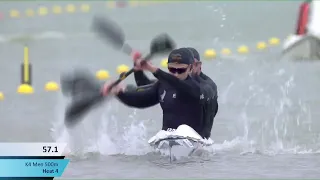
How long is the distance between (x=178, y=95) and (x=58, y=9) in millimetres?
28881

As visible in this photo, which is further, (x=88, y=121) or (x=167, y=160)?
(x=88, y=121)

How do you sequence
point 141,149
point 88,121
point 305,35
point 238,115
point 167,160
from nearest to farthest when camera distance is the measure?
point 167,160
point 141,149
point 88,121
point 238,115
point 305,35

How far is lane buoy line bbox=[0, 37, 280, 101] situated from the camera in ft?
56.5

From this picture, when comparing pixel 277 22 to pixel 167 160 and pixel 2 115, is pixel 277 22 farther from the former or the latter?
pixel 167 160

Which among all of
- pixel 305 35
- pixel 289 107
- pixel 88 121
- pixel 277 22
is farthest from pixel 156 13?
pixel 88 121

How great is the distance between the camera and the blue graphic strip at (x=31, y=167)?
8562mm

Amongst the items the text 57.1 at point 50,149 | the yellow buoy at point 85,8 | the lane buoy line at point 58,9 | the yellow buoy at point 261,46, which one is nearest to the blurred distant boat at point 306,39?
the yellow buoy at point 261,46

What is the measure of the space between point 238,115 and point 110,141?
137 inches

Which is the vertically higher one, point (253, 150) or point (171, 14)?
point (171, 14)

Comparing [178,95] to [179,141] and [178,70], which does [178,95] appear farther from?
[179,141]

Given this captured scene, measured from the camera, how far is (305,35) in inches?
841

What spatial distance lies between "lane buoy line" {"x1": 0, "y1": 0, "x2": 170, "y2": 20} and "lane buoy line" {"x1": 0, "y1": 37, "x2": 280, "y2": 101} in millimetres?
12545

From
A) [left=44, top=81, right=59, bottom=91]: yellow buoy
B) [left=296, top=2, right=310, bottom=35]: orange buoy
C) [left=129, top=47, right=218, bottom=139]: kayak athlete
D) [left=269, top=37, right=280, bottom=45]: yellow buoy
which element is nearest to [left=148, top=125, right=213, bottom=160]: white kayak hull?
[left=129, top=47, right=218, bottom=139]: kayak athlete

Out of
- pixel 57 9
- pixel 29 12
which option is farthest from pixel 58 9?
pixel 29 12
